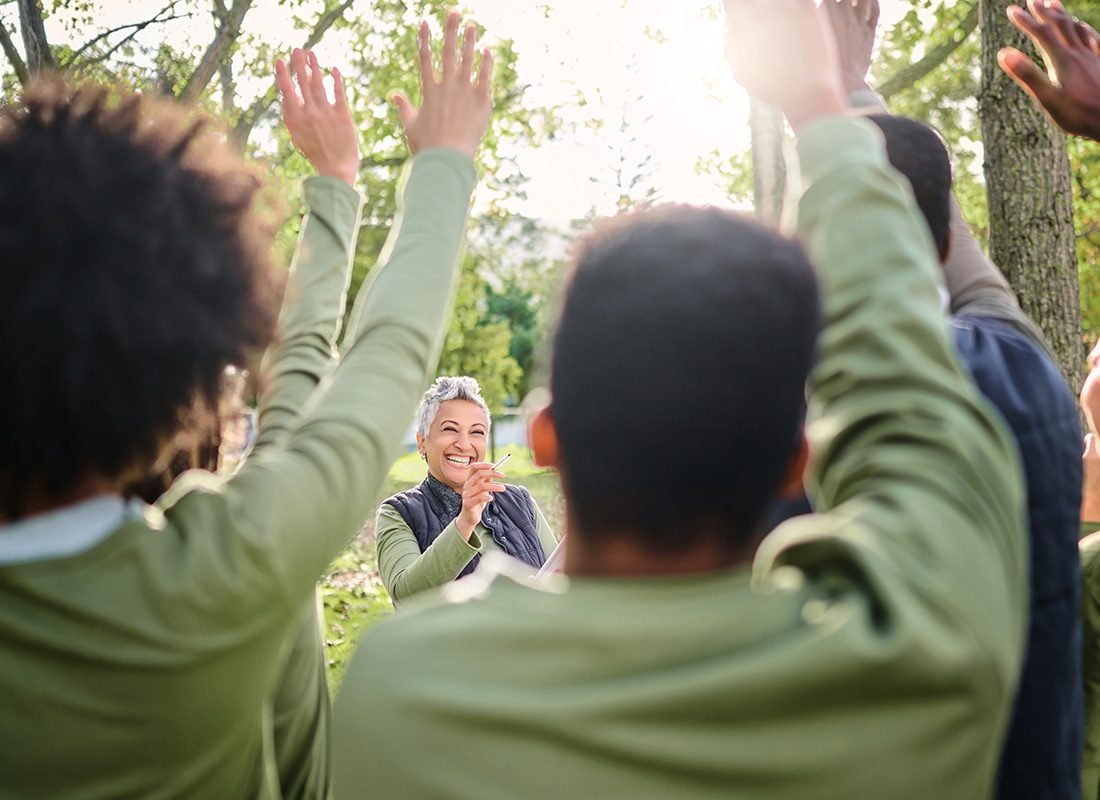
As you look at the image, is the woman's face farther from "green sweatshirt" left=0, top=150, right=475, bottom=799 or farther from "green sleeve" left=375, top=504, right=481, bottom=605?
"green sweatshirt" left=0, top=150, right=475, bottom=799

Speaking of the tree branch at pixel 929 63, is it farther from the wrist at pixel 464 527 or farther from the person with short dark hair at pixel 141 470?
the person with short dark hair at pixel 141 470

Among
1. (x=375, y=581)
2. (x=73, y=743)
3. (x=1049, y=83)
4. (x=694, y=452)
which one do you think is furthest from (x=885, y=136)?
(x=375, y=581)

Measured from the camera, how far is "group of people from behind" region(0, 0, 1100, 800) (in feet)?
3.28

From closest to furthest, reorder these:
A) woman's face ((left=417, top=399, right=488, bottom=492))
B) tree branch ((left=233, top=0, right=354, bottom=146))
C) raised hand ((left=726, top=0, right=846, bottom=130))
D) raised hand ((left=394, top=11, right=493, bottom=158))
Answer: raised hand ((left=726, top=0, right=846, bottom=130)) → raised hand ((left=394, top=11, right=493, bottom=158)) → woman's face ((left=417, top=399, right=488, bottom=492)) → tree branch ((left=233, top=0, right=354, bottom=146))

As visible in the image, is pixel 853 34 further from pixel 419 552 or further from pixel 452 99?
pixel 419 552

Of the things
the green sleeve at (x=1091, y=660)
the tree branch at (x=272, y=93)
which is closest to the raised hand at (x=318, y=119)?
the green sleeve at (x=1091, y=660)

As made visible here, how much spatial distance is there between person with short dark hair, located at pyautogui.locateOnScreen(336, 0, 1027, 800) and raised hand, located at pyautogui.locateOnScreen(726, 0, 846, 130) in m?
0.12

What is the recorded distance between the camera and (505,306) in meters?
65.4

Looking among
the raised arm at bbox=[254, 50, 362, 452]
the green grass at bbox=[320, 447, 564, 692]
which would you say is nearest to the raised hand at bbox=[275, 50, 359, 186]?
the raised arm at bbox=[254, 50, 362, 452]

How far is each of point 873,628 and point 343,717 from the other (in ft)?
1.67

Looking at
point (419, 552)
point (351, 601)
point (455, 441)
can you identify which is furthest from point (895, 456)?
point (351, 601)

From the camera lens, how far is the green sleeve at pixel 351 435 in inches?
50.3

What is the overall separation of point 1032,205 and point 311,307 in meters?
5.43

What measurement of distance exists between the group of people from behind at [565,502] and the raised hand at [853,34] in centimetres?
59
